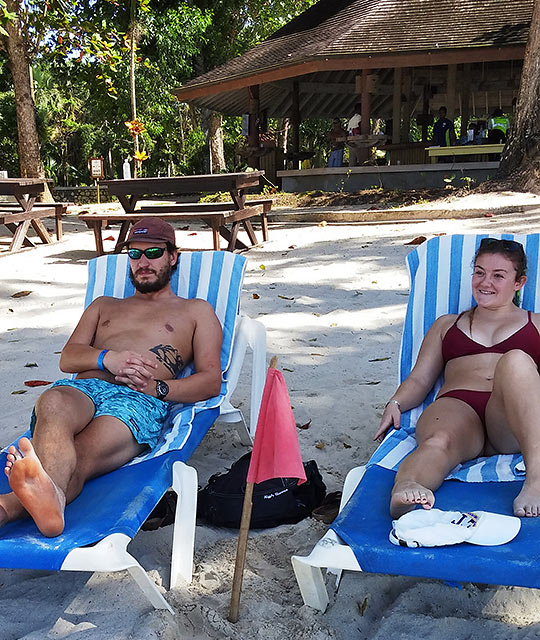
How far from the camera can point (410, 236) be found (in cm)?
896

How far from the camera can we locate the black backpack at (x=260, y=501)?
286 cm

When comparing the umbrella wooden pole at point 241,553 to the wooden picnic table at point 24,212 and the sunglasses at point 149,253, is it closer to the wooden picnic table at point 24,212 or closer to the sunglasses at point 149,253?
the sunglasses at point 149,253

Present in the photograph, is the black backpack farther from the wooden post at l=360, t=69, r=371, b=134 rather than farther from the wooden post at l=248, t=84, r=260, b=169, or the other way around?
the wooden post at l=248, t=84, r=260, b=169

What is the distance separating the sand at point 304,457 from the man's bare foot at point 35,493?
31 cm

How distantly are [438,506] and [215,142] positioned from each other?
2277 cm

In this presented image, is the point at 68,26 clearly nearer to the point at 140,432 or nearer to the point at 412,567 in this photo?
the point at 140,432

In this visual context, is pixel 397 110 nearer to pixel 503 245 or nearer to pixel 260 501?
pixel 503 245

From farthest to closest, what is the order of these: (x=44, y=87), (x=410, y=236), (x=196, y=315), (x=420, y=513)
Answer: (x=44, y=87) → (x=410, y=236) → (x=196, y=315) → (x=420, y=513)

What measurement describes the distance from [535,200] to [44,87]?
21.9 metres

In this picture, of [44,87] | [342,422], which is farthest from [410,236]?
[44,87]

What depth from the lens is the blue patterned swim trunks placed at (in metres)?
2.85

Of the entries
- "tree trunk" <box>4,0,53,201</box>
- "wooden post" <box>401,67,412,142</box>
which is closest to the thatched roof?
"wooden post" <box>401,67,412,142</box>

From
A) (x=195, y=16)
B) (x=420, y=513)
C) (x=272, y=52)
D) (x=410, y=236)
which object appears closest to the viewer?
(x=420, y=513)

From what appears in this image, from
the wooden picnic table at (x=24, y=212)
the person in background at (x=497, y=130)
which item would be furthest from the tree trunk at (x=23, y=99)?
the person in background at (x=497, y=130)
